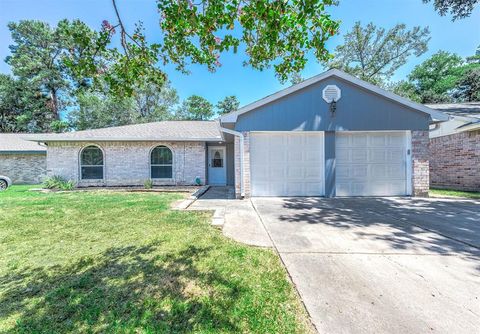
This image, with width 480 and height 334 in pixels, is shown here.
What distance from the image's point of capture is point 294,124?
7.80 meters

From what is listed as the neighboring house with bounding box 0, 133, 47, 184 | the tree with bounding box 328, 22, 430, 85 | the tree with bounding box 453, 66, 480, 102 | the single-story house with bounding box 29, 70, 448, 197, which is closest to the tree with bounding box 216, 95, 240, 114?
the tree with bounding box 328, 22, 430, 85

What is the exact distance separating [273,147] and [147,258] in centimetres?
581

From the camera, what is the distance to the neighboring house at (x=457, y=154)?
9.16 metres

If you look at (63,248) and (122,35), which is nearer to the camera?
(122,35)

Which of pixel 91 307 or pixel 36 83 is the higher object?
pixel 36 83

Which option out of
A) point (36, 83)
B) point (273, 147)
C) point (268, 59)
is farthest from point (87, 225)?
point (36, 83)

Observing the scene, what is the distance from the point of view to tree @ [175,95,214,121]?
3247cm

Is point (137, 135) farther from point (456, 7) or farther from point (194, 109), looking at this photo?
point (194, 109)

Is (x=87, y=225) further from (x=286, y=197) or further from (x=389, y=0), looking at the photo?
(x=389, y=0)

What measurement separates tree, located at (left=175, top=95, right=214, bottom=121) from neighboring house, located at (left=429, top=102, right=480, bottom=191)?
90.6 ft

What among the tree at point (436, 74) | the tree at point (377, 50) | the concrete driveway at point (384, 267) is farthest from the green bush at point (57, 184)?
the tree at point (436, 74)

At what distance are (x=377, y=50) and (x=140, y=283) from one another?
3040 cm

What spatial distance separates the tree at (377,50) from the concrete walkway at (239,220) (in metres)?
21.9

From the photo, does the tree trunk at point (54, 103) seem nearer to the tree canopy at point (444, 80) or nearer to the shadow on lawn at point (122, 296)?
the shadow on lawn at point (122, 296)
